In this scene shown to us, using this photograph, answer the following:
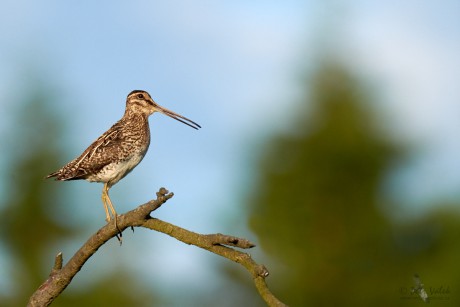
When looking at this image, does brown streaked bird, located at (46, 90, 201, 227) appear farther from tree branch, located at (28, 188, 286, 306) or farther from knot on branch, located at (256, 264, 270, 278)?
knot on branch, located at (256, 264, 270, 278)

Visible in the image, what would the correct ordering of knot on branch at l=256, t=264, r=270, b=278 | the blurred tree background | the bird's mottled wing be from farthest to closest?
the blurred tree background, the bird's mottled wing, knot on branch at l=256, t=264, r=270, b=278

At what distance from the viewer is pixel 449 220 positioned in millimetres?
32125

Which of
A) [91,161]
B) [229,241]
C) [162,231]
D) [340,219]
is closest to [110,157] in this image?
[91,161]

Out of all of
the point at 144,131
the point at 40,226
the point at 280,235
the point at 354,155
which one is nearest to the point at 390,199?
the point at 354,155

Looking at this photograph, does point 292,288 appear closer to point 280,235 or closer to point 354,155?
point 280,235

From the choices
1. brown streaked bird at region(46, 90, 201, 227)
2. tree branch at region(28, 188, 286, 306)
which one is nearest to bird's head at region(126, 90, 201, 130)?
brown streaked bird at region(46, 90, 201, 227)

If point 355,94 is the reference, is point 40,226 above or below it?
below

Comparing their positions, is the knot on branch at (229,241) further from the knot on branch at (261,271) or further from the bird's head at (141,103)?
the bird's head at (141,103)

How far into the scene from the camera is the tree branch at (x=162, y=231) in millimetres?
7444

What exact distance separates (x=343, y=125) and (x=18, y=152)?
12595mm

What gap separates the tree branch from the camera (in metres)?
7.44

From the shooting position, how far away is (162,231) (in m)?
8.23

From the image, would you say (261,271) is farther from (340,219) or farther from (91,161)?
(340,219)

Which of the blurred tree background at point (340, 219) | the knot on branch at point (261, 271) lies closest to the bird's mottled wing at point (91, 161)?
the knot on branch at point (261, 271)
